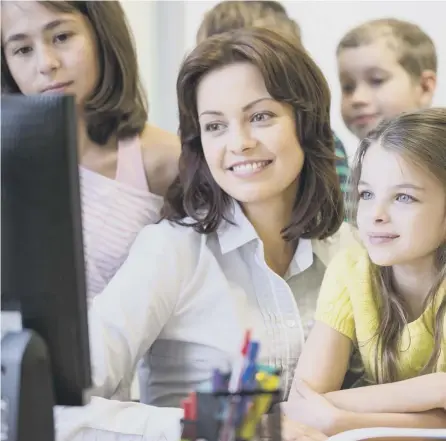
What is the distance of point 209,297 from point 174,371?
0.10m

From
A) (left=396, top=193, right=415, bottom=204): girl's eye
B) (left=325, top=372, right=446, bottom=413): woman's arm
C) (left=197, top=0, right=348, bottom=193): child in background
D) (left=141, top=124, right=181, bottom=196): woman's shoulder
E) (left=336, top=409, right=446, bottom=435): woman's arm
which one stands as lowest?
(left=336, top=409, right=446, bottom=435): woman's arm

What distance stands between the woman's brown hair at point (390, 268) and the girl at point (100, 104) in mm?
302

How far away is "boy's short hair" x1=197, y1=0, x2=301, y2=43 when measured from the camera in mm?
957

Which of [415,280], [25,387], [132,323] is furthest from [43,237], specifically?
[415,280]

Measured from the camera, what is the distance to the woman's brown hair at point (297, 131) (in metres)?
0.82

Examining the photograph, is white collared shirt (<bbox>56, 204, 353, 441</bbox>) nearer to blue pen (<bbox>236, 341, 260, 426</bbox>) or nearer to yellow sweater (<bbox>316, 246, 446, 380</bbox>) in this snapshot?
yellow sweater (<bbox>316, 246, 446, 380</bbox>)

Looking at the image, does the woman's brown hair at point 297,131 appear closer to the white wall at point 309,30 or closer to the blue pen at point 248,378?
the white wall at point 309,30

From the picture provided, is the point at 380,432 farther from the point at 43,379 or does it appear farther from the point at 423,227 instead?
the point at 43,379

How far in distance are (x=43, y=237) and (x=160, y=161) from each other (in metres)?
0.51

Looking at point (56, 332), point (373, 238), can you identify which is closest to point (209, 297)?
point (373, 238)

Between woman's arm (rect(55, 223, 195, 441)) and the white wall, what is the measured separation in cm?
25

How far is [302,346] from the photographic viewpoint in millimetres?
853

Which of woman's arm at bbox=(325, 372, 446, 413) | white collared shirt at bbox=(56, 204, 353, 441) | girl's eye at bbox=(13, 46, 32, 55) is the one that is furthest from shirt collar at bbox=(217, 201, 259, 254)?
girl's eye at bbox=(13, 46, 32, 55)

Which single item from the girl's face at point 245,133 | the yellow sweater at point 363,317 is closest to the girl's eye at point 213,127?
the girl's face at point 245,133
